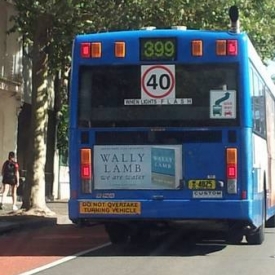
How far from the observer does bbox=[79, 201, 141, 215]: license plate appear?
42.9ft

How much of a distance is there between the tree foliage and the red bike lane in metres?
2.83

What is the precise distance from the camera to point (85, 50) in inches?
530

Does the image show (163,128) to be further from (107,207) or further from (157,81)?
(107,207)

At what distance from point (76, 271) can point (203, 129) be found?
321 cm

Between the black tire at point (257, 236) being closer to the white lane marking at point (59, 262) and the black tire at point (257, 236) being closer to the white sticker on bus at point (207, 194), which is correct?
the white sticker on bus at point (207, 194)

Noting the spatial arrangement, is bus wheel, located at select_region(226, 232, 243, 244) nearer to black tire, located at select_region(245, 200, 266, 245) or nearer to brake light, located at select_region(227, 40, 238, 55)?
black tire, located at select_region(245, 200, 266, 245)

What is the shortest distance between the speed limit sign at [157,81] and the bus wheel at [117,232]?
2.80 m

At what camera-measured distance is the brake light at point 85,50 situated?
1342 cm

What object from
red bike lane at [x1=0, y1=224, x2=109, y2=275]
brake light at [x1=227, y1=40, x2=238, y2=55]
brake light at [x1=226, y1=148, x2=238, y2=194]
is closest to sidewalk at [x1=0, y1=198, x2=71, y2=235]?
red bike lane at [x1=0, y1=224, x2=109, y2=275]

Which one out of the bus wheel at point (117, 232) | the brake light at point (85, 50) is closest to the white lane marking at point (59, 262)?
the bus wheel at point (117, 232)

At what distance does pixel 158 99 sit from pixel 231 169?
163 cm

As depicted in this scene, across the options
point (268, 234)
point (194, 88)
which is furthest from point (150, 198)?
point (268, 234)

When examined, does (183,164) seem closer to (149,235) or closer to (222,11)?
(149,235)

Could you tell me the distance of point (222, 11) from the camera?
63.2 ft
